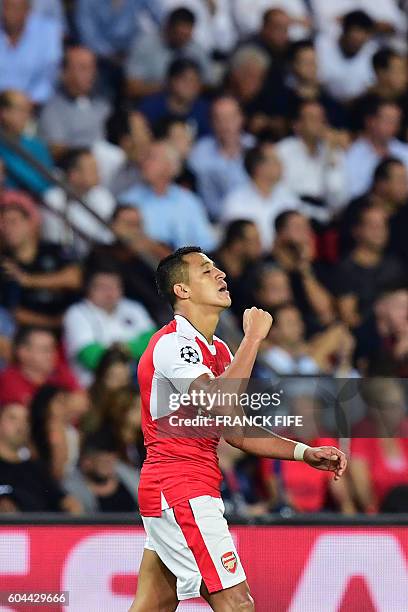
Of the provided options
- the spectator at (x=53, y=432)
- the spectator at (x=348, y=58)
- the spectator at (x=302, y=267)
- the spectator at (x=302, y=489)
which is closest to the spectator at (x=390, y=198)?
the spectator at (x=302, y=267)

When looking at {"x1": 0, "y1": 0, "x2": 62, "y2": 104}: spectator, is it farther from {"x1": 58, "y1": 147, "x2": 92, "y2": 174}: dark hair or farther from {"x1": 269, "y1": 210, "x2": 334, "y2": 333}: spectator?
{"x1": 269, "y1": 210, "x2": 334, "y2": 333}: spectator

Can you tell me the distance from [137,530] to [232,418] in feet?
4.87

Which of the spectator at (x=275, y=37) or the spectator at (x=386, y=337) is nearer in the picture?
the spectator at (x=386, y=337)

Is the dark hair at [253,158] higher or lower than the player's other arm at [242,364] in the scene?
higher

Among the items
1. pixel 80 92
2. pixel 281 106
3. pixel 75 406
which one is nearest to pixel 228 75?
pixel 281 106

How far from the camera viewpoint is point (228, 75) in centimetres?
1055

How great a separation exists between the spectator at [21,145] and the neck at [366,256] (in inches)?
90.9

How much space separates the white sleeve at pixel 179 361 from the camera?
16.8 feet

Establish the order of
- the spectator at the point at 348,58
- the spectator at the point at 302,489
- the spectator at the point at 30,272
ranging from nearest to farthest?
the spectator at the point at 302,489
the spectator at the point at 30,272
the spectator at the point at 348,58

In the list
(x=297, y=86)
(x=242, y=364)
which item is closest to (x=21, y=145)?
(x=297, y=86)

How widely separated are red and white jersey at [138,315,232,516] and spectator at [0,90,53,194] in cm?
384

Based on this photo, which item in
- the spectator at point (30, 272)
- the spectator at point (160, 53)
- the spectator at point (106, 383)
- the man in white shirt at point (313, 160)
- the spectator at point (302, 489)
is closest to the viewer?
the spectator at point (302, 489)

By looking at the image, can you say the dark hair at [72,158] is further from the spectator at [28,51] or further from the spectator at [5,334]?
the spectator at [5,334]

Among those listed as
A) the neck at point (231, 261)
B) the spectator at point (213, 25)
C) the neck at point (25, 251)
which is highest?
the spectator at point (213, 25)
